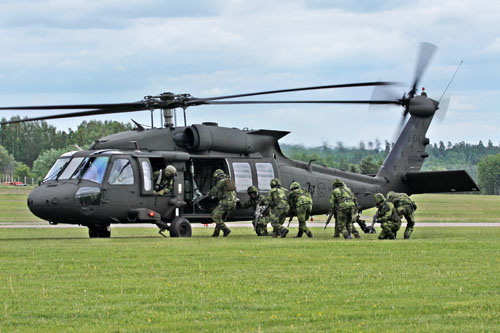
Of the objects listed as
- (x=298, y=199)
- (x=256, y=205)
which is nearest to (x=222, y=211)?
(x=256, y=205)

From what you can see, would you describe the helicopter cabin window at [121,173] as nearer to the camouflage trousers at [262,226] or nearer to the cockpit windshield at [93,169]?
the cockpit windshield at [93,169]

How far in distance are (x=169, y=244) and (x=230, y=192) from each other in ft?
14.9

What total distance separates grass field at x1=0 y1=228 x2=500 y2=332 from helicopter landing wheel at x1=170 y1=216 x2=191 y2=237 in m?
4.72

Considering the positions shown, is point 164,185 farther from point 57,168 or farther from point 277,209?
point 277,209

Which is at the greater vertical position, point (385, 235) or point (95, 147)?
point (95, 147)

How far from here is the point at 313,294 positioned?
11.6 meters

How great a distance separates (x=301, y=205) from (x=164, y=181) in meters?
3.90

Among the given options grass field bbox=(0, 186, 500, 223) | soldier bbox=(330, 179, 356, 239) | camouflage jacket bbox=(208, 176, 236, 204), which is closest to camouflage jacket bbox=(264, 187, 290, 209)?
camouflage jacket bbox=(208, 176, 236, 204)

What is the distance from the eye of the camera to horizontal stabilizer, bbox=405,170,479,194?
27812 mm

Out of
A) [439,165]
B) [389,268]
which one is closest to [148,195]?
[389,268]

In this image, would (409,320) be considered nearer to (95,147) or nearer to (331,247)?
(331,247)

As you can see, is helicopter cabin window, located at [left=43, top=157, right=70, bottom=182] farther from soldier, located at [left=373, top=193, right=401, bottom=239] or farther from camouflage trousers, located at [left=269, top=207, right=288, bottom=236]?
soldier, located at [left=373, top=193, right=401, bottom=239]

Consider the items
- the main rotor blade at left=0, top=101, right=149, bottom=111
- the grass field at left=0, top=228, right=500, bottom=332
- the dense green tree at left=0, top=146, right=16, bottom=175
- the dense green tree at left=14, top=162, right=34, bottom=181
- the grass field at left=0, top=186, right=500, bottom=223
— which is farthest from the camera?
the dense green tree at left=14, top=162, right=34, bottom=181

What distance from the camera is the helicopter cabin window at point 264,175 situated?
2623 centimetres
